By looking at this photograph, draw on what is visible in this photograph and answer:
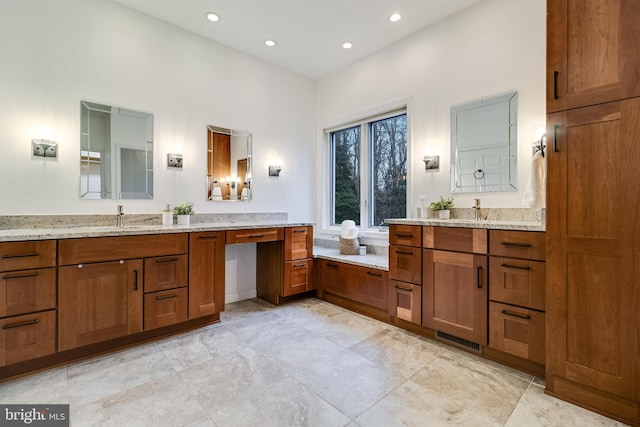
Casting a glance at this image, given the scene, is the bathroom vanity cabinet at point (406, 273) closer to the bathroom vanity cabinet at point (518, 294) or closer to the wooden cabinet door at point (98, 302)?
the bathroom vanity cabinet at point (518, 294)

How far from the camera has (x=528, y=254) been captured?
205cm

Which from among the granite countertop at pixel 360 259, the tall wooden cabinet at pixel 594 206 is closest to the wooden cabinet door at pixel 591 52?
the tall wooden cabinet at pixel 594 206

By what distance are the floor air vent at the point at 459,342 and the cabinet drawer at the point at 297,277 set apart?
1643 millimetres

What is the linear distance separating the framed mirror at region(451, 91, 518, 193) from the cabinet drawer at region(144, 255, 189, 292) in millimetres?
2781

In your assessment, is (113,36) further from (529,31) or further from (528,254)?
(528,254)

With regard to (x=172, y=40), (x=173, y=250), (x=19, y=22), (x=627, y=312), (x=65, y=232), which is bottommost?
(x=627, y=312)

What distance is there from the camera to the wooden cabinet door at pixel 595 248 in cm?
159

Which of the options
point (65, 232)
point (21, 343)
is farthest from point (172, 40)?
point (21, 343)

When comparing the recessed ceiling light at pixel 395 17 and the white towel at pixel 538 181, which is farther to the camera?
the recessed ceiling light at pixel 395 17

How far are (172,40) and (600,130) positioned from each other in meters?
3.82

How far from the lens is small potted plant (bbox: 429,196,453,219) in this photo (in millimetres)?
3027

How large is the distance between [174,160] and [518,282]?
3.37 metres

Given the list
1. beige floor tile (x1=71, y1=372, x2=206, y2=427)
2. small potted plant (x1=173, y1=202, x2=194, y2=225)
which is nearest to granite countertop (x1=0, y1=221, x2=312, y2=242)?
small potted plant (x1=173, y1=202, x2=194, y2=225)

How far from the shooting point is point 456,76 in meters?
3.08
